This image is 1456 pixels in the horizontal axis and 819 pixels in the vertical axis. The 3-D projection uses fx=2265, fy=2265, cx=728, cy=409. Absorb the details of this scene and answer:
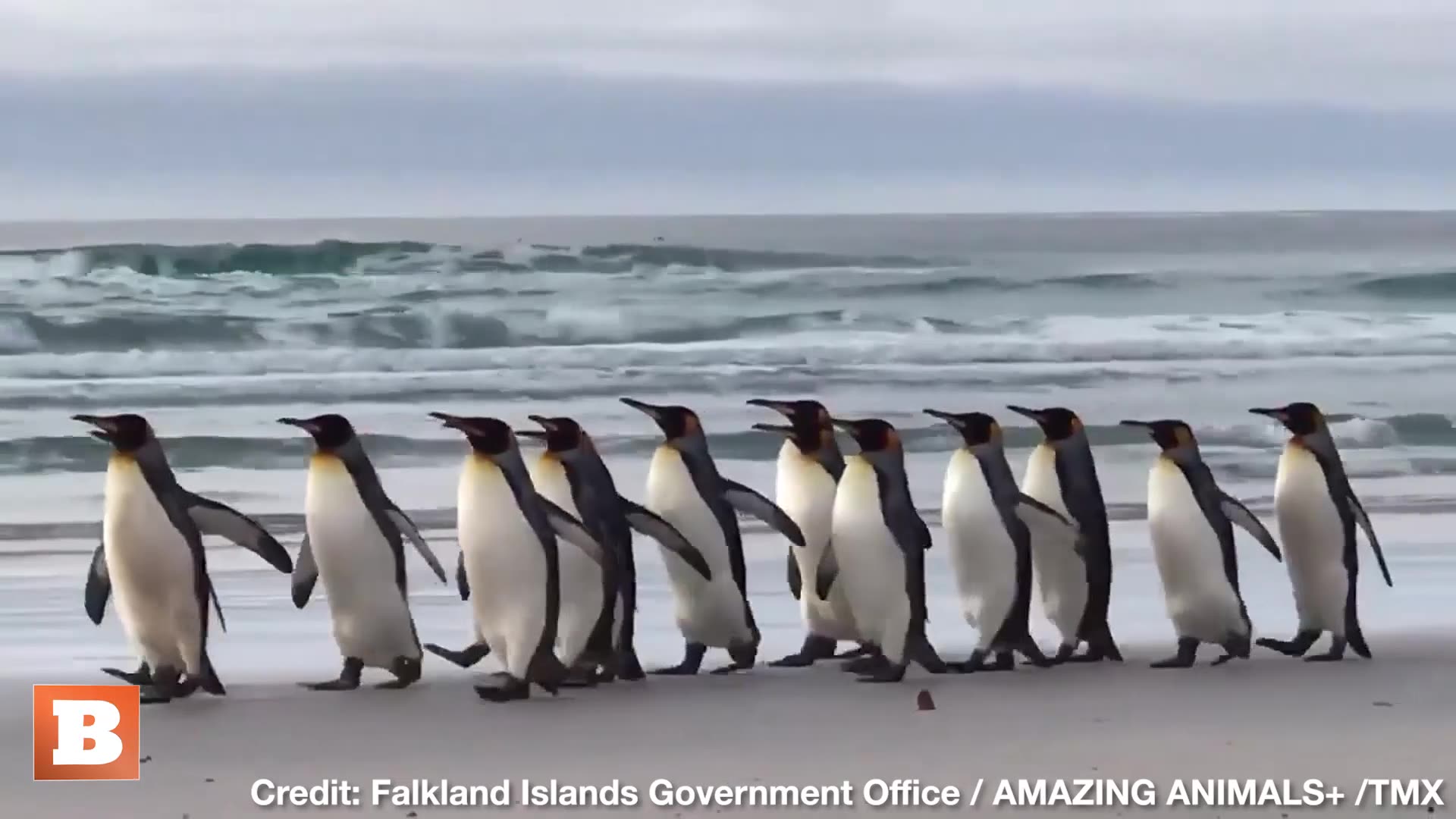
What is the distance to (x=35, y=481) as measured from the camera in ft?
36.6

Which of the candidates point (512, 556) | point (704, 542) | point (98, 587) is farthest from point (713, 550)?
point (98, 587)

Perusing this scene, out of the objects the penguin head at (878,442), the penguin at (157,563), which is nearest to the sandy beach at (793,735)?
the penguin at (157,563)

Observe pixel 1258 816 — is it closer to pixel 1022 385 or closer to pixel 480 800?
pixel 480 800

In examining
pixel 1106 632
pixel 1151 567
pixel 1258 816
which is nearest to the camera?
pixel 1258 816

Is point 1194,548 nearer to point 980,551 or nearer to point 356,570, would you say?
point 980,551

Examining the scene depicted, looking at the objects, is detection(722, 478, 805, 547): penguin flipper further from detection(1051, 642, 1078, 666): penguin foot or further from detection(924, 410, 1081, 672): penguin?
detection(1051, 642, 1078, 666): penguin foot

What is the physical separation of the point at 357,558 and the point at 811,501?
4.45 ft

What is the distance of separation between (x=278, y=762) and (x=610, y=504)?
4.43ft

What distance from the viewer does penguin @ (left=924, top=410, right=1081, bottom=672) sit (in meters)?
6.24

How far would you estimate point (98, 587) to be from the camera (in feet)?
19.6

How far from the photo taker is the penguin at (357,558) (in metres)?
5.93

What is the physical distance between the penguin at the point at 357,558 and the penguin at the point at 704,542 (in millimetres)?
736

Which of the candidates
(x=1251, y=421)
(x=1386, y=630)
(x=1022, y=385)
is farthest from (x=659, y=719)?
(x=1022, y=385)

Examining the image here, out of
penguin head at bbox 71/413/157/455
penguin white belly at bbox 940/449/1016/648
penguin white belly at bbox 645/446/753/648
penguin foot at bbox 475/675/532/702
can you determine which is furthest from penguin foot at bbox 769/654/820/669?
penguin head at bbox 71/413/157/455
